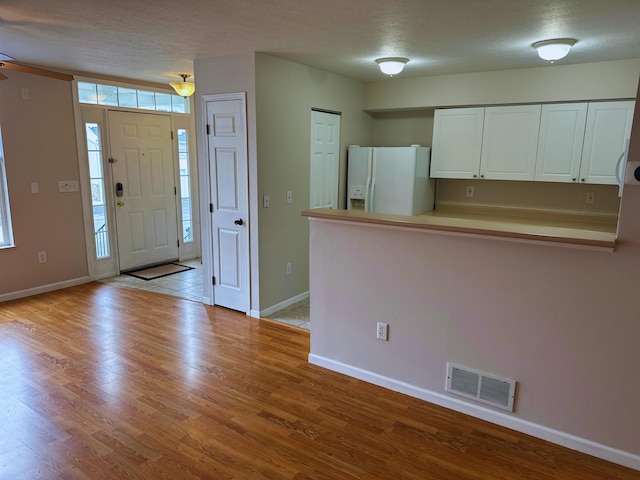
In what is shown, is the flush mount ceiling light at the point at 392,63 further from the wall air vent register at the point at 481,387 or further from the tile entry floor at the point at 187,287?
the wall air vent register at the point at 481,387

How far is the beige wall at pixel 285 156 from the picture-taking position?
3.77 meters

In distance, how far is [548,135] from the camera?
4051 millimetres

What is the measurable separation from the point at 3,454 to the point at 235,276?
2.24 metres

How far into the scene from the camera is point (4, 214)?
14.2 ft

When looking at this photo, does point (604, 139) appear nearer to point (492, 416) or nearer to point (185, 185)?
point (492, 416)

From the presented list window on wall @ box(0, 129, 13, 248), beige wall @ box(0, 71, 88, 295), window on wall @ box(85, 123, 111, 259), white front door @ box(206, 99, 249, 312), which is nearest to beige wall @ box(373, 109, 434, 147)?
white front door @ box(206, 99, 249, 312)

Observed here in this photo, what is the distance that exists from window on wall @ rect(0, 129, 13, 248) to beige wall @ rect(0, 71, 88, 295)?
0.04 meters

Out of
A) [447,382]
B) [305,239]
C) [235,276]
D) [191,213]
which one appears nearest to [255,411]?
[447,382]

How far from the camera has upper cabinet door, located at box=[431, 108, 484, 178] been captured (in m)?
4.41

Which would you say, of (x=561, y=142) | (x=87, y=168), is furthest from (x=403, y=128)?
(x=87, y=168)

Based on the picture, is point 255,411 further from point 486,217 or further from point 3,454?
point 486,217

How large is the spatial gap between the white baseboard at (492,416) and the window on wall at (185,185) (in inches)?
146

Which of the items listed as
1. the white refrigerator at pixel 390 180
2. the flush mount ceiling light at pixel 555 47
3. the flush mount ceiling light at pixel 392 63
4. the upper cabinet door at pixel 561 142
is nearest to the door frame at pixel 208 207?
the flush mount ceiling light at pixel 392 63

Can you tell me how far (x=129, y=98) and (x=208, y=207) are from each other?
87.6 inches
